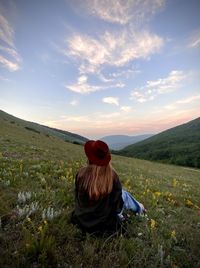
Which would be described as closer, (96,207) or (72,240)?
(72,240)

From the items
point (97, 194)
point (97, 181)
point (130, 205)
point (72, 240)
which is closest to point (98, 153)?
point (97, 181)

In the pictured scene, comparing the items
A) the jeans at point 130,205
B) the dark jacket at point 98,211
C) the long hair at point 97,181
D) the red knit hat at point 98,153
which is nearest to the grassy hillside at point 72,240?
the dark jacket at point 98,211

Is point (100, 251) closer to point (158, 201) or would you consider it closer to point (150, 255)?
point (150, 255)

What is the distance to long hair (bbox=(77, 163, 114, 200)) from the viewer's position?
16.1 ft

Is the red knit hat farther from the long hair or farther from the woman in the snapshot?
the long hair

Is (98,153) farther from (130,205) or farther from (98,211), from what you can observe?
(130,205)

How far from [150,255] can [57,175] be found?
20.2ft

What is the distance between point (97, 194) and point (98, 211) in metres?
0.41

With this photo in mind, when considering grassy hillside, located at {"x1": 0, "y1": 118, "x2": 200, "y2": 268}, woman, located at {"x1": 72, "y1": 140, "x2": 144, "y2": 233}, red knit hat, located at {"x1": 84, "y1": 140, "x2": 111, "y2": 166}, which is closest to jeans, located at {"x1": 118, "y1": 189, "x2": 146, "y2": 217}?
grassy hillside, located at {"x1": 0, "y1": 118, "x2": 200, "y2": 268}

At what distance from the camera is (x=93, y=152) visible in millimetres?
4801

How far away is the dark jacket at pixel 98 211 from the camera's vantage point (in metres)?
4.98

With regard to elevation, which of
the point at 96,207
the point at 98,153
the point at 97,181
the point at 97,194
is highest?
the point at 98,153

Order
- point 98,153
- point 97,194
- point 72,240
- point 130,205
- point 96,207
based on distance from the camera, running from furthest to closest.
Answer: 1. point 130,205
2. point 96,207
3. point 97,194
4. point 98,153
5. point 72,240

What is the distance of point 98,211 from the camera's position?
16.6 ft
